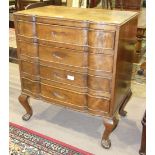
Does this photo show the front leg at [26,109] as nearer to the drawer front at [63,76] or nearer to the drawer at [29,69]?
the drawer at [29,69]

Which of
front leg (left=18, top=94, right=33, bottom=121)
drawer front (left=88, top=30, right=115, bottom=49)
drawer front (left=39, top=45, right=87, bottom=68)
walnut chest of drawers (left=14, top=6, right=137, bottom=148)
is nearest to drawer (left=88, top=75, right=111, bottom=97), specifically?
walnut chest of drawers (left=14, top=6, right=137, bottom=148)

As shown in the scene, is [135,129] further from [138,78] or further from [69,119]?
[138,78]

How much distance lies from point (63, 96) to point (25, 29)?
0.54 m

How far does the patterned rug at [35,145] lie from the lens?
1644mm

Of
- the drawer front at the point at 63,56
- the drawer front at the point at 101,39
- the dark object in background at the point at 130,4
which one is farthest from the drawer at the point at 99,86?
the dark object in background at the point at 130,4

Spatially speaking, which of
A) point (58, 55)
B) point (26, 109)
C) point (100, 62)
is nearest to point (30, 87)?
point (26, 109)

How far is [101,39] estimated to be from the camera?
1.39 metres

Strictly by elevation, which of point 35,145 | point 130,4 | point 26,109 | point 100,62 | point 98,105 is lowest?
point 35,145

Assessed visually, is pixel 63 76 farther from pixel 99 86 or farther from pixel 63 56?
pixel 99 86

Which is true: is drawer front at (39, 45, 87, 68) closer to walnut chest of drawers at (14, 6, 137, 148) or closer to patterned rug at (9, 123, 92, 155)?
walnut chest of drawers at (14, 6, 137, 148)

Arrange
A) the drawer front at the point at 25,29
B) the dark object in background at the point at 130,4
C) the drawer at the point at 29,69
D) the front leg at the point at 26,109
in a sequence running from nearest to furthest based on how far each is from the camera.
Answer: the drawer front at the point at 25,29 → the drawer at the point at 29,69 → the front leg at the point at 26,109 → the dark object in background at the point at 130,4

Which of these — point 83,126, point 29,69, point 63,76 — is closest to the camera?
point 63,76

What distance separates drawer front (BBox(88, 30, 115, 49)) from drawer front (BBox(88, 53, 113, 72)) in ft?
Answer: 0.21

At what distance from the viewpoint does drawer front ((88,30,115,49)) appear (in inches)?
53.9
